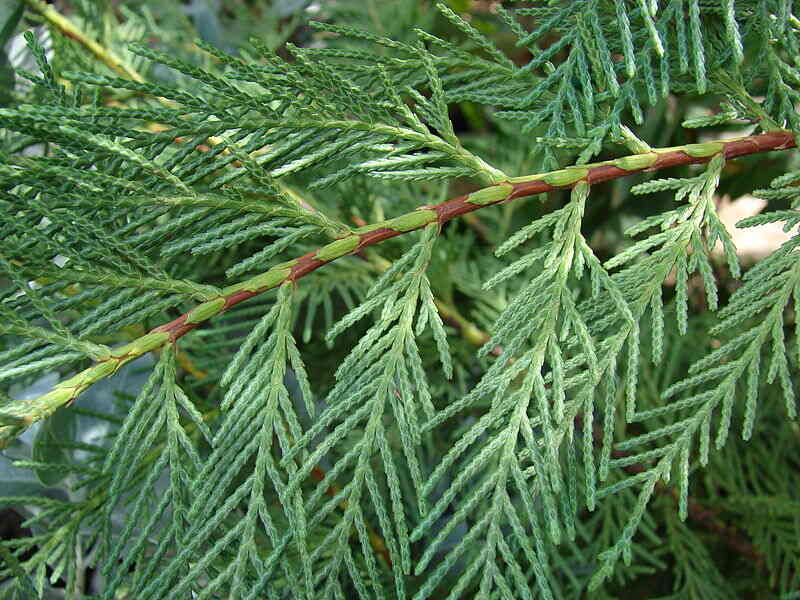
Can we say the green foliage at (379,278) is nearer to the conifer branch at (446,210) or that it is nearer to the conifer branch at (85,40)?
the conifer branch at (446,210)

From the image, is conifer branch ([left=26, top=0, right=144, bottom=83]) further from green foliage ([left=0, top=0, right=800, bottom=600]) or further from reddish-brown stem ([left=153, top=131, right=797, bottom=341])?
reddish-brown stem ([left=153, top=131, right=797, bottom=341])

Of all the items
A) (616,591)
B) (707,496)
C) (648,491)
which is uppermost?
(648,491)

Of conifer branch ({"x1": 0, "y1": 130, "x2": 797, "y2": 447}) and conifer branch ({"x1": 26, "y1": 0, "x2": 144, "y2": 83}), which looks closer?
conifer branch ({"x1": 0, "y1": 130, "x2": 797, "y2": 447})

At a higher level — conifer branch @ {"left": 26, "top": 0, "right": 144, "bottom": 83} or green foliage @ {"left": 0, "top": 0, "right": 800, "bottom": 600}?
conifer branch @ {"left": 26, "top": 0, "right": 144, "bottom": 83}

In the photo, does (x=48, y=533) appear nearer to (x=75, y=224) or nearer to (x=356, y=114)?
(x=75, y=224)

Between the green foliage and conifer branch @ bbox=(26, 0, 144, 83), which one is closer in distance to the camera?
the green foliage

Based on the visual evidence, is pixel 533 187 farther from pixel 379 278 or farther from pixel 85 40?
pixel 85 40

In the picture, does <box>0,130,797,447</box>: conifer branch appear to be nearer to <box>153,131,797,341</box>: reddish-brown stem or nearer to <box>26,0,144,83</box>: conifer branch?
<box>153,131,797,341</box>: reddish-brown stem

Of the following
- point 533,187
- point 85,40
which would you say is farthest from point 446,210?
point 85,40

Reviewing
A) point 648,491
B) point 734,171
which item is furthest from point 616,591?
point 734,171

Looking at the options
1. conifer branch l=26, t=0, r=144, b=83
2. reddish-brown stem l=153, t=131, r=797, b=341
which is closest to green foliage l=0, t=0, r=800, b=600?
reddish-brown stem l=153, t=131, r=797, b=341

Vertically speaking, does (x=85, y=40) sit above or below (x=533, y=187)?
above
